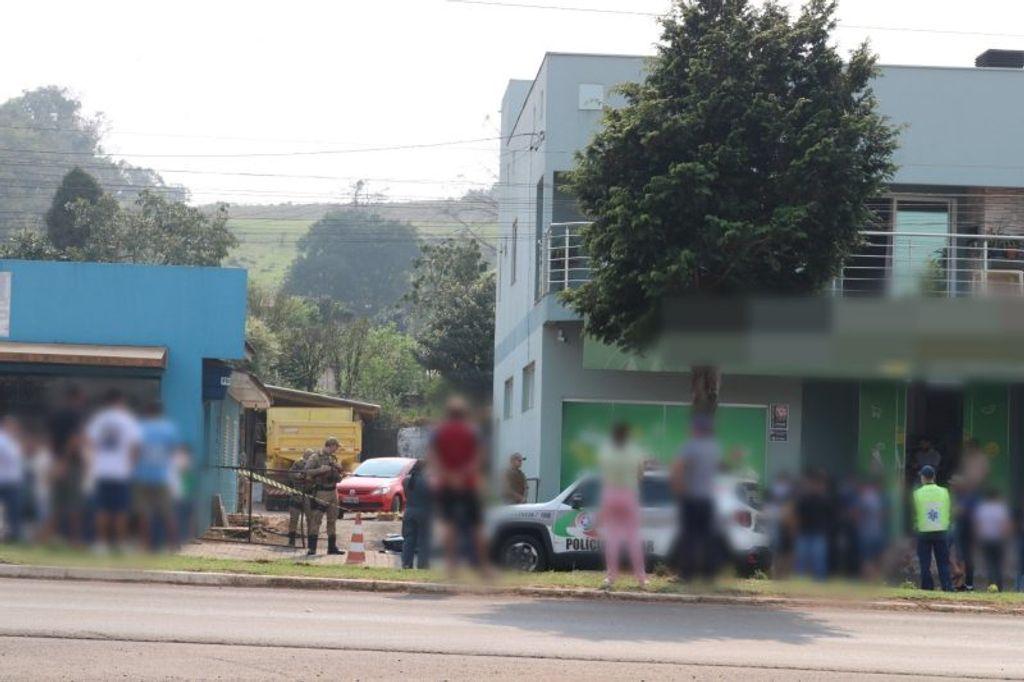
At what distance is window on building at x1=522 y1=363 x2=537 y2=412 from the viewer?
8.50 meters

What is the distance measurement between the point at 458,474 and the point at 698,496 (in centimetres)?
75

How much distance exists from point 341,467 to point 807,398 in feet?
12.1

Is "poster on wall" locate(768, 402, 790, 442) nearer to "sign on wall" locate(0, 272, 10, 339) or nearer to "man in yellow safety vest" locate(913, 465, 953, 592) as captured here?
"man in yellow safety vest" locate(913, 465, 953, 592)

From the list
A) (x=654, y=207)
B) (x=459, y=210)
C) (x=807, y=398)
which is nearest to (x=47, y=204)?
(x=459, y=210)

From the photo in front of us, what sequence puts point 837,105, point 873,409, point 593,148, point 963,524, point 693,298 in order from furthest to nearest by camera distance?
point 593,148
point 837,105
point 963,524
point 873,409
point 693,298

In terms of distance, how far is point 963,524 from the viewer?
5977mm

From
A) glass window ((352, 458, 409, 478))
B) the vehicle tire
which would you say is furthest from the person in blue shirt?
the vehicle tire

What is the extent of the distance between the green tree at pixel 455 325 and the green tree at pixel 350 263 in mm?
399

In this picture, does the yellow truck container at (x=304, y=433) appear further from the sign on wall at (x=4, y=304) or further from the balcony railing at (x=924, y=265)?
the sign on wall at (x=4, y=304)

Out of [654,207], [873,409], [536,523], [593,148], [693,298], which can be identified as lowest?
[536,523]

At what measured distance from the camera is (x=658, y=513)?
5109 millimetres

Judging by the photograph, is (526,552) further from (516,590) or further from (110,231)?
(516,590)

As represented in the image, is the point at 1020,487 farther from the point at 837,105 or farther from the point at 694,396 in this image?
the point at 837,105

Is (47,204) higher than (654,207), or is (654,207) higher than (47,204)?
(47,204)
